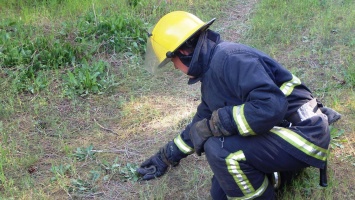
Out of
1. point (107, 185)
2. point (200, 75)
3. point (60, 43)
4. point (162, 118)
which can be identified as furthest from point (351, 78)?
point (60, 43)

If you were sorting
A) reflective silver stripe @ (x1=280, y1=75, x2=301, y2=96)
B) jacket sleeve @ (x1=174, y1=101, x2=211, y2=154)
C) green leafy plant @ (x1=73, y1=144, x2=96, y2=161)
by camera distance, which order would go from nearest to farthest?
reflective silver stripe @ (x1=280, y1=75, x2=301, y2=96) → jacket sleeve @ (x1=174, y1=101, x2=211, y2=154) → green leafy plant @ (x1=73, y1=144, x2=96, y2=161)

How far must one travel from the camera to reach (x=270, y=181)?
→ 9.57 ft

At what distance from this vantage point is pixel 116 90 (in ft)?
15.6

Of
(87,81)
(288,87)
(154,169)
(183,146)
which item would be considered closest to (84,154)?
(154,169)

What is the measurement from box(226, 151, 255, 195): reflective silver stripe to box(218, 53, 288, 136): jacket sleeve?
0.14 metres

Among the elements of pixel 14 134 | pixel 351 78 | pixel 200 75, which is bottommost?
pixel 14 134

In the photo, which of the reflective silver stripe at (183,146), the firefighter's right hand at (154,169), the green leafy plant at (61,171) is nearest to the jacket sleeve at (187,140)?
the reflective silver stripe at (183,146)

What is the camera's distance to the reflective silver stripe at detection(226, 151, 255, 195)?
2652mm

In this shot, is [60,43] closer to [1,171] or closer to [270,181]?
[1,171]

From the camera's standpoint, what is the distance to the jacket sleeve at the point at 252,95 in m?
2.47

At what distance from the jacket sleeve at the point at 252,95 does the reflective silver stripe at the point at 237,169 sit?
139mm

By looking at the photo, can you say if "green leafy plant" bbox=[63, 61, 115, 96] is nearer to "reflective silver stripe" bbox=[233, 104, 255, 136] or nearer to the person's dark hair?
the person's dark hair

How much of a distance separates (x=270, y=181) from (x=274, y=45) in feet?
9.58

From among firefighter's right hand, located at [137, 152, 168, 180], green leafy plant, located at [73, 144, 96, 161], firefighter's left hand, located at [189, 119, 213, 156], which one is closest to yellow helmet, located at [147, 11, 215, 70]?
firefighter's left hand, located at [189, 119, 213, 156]
